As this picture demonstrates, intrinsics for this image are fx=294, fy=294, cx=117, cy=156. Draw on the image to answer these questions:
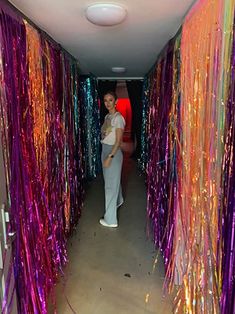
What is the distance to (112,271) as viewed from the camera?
2176 millimetres

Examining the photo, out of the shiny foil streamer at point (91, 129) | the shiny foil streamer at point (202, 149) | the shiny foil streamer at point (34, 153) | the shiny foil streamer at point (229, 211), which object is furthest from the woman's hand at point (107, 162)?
the shiny foil streamer at point (229, 211)

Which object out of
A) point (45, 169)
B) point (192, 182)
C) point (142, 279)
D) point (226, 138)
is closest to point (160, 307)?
point (142, 279)

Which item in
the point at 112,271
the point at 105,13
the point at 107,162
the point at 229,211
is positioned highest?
the point at 105,13

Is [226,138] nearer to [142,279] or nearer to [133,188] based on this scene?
[142,279]

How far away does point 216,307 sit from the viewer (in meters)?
1.08

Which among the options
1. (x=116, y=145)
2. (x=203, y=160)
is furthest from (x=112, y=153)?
(x=203, y=160)

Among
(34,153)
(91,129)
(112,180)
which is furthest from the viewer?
(91,129)

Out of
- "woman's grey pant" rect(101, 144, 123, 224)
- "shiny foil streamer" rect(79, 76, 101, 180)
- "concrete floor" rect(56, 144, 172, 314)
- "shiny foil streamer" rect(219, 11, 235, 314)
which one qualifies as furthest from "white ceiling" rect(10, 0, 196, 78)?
"concrete floor" rect(56, 144, 172, 314)

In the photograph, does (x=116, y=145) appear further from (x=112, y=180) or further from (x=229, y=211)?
(x=229, y=211)

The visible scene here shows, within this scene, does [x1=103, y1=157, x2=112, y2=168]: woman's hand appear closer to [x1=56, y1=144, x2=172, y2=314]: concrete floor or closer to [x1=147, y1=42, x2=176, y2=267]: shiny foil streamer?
[x1=147, y1=42, x2=176, y2=267]: shiny foil streamer

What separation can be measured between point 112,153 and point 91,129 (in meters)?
1.85

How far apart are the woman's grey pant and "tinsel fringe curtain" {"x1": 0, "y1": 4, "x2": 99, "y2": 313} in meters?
0.44

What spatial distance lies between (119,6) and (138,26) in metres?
0.37

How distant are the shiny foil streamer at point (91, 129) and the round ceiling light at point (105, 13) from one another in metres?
2.47
